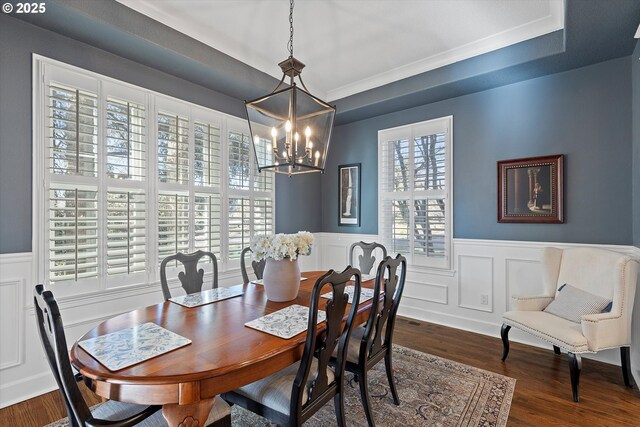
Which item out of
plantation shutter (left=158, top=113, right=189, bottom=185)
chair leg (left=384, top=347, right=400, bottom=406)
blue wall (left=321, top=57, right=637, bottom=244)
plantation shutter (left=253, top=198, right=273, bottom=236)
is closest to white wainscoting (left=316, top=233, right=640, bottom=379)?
blue wall (left=321, top=57, right=637, bottom=244)

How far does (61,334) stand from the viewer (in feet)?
3.64

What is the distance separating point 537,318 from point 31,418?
12.7 feet

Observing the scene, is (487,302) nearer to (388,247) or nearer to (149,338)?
(388,247)

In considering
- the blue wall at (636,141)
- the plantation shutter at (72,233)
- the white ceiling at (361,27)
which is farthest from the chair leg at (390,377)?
the white ceiling at (361,27)

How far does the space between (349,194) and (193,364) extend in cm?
381

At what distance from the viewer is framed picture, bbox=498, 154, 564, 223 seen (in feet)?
10.3

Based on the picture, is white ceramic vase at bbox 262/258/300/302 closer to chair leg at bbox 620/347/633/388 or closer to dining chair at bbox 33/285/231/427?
dining chair at bbox 33/285/231/427

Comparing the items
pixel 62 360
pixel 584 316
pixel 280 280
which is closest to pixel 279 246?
pixel 280 280

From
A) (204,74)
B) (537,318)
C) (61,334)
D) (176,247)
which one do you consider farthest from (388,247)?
(61,334)

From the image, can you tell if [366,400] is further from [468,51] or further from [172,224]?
[468,51]

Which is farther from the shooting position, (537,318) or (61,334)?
(537,318)

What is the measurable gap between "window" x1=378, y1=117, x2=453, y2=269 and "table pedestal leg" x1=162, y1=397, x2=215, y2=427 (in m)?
3.31

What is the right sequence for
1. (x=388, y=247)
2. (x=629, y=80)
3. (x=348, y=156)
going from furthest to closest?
1. (x=348, y=156)
2. (x=388, y=247)
3. (x=629, y=80)

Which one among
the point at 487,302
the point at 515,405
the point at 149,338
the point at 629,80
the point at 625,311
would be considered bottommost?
the point at 515,405
